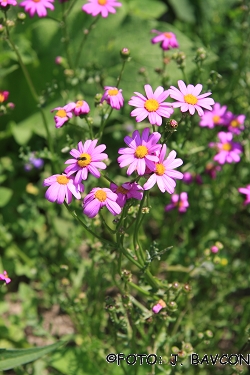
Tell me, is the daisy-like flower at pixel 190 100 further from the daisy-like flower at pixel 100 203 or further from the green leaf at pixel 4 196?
the green leaf at pixel 4 196

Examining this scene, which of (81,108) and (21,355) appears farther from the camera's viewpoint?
(21,355)

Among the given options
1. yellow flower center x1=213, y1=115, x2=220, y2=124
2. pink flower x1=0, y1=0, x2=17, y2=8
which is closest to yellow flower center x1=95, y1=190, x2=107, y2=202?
pink flower x1=0, y1=0, x2=17, y2=8

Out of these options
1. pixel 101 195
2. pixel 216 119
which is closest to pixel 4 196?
pixel 216 119

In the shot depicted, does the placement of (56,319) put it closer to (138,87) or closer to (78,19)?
(138,87)

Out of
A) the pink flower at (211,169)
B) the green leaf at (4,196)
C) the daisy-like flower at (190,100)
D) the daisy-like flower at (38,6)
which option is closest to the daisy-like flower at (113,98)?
the daisy-like flower at (190,100)

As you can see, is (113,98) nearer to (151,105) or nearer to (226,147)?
(151,105)

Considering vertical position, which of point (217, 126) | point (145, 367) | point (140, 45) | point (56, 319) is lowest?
point (56, 319)

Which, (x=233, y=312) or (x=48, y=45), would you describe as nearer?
(x=233, y=312)

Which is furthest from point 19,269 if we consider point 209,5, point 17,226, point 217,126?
point 209,5
